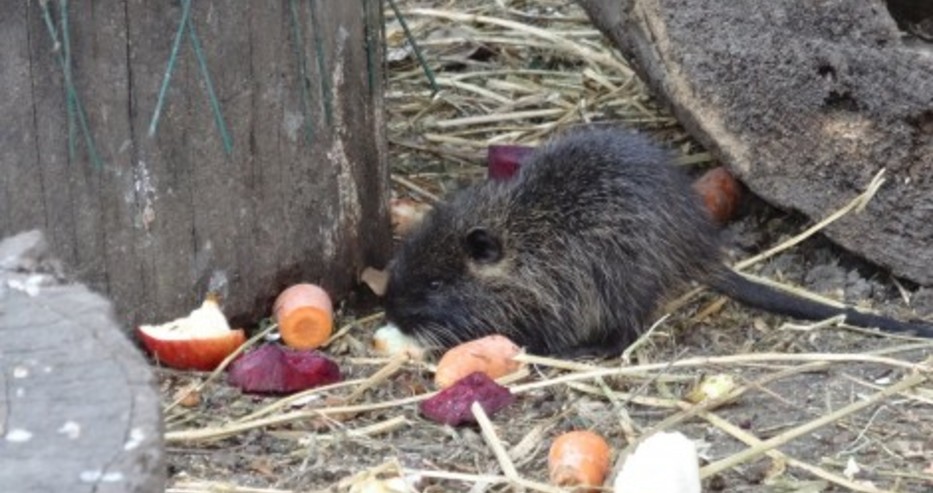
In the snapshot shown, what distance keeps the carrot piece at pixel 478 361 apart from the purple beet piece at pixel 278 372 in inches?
12.4

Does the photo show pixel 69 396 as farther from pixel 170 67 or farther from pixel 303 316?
pixel 303 316

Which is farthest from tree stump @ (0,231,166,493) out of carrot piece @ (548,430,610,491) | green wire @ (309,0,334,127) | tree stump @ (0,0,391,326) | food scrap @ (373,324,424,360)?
food scrap @ (373,324,424,360)

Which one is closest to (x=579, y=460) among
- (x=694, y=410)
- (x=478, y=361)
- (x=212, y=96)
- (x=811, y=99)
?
(x=694, y=410)

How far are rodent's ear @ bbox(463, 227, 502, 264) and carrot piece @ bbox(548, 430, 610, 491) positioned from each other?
136cm

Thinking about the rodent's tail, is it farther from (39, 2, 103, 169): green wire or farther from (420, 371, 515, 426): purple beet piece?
(39, 2, 103, 169): green wire

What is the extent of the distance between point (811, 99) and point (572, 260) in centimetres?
89

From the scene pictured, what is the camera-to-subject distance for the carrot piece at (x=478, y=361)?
5.61 metres

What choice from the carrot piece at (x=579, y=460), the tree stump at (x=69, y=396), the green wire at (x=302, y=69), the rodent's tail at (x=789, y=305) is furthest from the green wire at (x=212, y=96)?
the tree stump at (x=69, y=396)

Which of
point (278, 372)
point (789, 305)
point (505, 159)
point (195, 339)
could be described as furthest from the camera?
point (505, 159)

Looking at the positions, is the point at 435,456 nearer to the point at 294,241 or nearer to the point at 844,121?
the point at 294,241

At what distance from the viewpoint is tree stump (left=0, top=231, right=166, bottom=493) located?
3033 millimetres

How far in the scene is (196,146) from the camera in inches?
220

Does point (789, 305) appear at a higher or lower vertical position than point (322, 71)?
lower

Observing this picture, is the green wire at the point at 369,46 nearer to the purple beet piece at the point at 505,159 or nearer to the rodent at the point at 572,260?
the rodent at the point at 572,260
